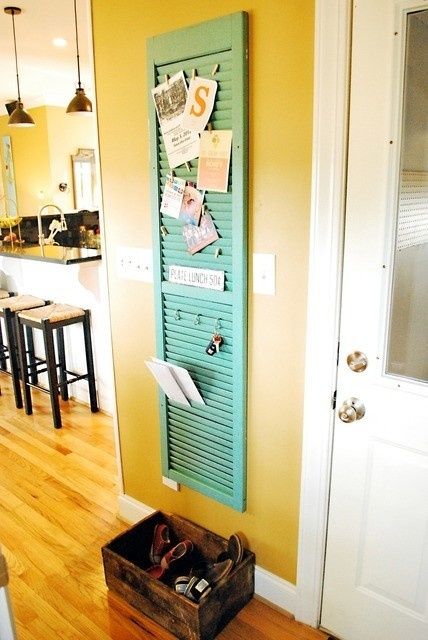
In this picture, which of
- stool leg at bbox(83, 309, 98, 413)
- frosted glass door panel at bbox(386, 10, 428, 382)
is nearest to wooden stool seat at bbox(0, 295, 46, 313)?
stool leg at bbox(83, 309, 98, 413)

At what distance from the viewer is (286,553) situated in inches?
71.4

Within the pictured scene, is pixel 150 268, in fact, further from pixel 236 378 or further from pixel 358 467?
pixel 358 467

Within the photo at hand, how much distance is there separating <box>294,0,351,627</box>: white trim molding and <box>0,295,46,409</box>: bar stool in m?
2.44

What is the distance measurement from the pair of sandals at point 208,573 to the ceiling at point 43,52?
185 centimetres

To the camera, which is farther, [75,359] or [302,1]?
[75,359]

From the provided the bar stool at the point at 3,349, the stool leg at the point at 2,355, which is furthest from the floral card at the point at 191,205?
the stool leg at the point at 2,355

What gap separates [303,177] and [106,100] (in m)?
0.94

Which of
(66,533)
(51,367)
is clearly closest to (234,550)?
(66,533)

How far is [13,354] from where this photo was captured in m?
3.54

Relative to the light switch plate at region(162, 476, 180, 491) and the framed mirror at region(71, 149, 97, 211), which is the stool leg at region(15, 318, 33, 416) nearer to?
the light switch plate at region(162, 476, 180, 491)

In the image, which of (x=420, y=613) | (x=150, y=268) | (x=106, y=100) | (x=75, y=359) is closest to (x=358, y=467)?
(x=420, y=613)

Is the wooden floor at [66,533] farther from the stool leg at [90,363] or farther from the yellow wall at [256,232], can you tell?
the yellow wall at [256,232]

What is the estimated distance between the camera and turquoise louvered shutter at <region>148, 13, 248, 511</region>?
1.57 m

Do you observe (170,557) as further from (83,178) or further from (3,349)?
(83,178)
